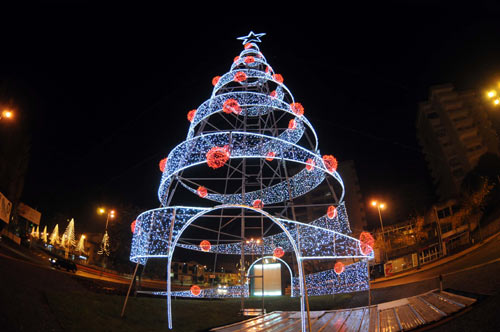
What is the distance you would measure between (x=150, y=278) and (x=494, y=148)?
4836cm

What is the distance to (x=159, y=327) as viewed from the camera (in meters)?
8.88

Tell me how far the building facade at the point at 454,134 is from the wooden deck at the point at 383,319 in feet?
133

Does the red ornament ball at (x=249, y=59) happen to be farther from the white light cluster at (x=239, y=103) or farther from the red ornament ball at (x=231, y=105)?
the red ornament ball at (x=231, y=105)

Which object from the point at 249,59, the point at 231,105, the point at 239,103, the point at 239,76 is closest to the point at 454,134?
the point at 249,59

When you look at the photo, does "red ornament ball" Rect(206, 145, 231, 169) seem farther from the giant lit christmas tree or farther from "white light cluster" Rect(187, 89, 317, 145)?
"white light cluster" Rect(187, 89, 317, 145)

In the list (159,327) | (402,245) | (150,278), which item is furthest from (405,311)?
(402,245)

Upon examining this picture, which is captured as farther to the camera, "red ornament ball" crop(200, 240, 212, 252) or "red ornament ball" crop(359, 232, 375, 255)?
"red ornament ball" crop(200, 240, 212, 252)

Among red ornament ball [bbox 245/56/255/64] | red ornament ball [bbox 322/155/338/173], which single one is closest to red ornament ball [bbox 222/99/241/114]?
red ornament ball [bbox 245/56/255/64]

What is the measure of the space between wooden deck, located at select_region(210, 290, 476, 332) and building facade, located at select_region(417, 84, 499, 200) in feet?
133

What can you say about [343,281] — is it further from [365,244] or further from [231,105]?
[231,105]

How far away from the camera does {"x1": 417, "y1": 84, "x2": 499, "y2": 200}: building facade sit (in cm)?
4604

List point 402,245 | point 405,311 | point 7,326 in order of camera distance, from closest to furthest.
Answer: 1. point 7,326
2. point 405,311
3. point 402,245

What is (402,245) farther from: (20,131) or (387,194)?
(20,131)

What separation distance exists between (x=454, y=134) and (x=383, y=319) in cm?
5019
